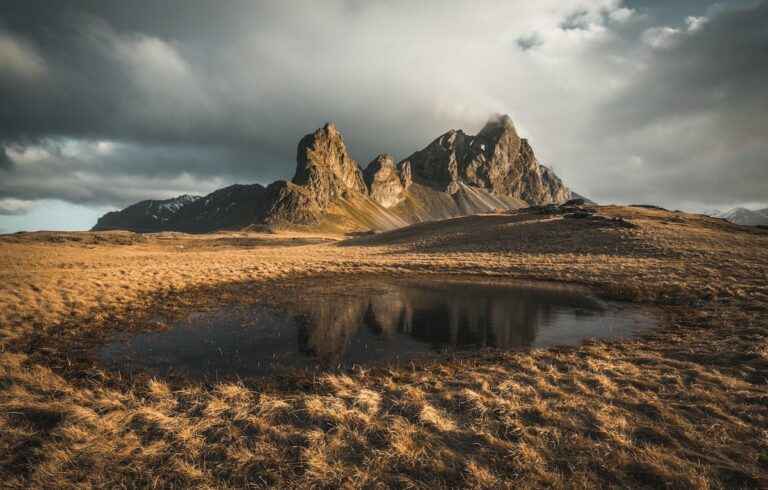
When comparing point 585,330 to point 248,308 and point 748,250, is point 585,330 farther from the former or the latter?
point 748,250

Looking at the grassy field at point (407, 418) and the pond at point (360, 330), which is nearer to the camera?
the grassy field at point (407, 418)

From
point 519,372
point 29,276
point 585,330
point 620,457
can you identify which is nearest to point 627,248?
point 585,330

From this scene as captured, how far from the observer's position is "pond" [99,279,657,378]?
12062 millimetres

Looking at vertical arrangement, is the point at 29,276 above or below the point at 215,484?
above

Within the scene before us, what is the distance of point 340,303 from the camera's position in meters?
21.8

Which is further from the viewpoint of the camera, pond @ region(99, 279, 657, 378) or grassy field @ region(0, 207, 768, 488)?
pond @ region(99, 279, 657, 378)

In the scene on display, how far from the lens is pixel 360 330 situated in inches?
639

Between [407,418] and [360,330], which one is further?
[360,330]

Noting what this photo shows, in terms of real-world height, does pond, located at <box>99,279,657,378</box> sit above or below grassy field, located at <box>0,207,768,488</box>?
below

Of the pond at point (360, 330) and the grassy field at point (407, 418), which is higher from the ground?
the grassy field at point (407, 418)

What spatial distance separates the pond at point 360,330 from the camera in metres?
12.1

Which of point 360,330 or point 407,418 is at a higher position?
point 407,418

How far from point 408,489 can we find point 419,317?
13.8 m

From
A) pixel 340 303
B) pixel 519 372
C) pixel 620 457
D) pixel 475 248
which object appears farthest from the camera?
pixel 475 248
